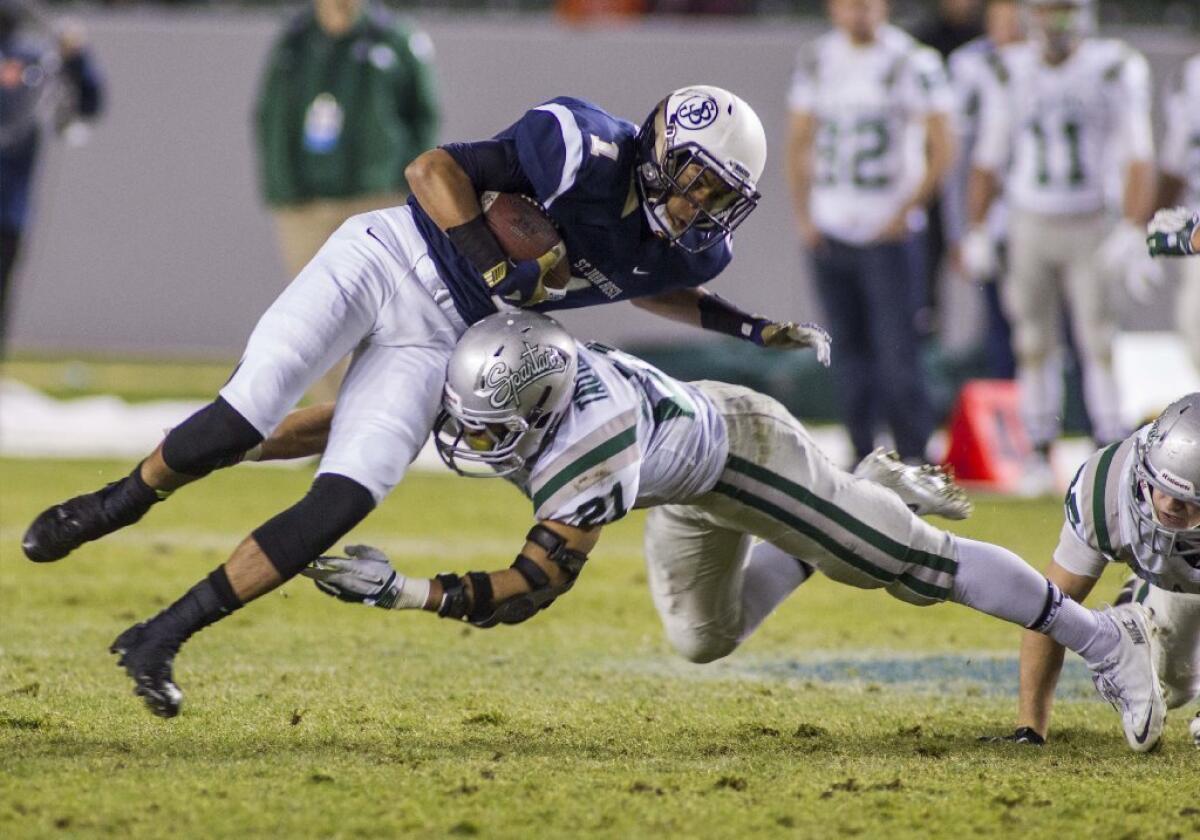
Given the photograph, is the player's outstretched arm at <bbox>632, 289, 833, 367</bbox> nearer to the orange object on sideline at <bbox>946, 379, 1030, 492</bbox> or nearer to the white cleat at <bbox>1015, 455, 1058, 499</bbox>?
the white cleat at <bbox>1015, 455, 1058, 499</bbox>

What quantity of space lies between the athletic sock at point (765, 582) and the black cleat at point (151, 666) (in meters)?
1.51

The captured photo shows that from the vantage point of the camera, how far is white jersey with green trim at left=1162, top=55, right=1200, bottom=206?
7.94 m

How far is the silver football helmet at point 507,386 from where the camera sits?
382 cm

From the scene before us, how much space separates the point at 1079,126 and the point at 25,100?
5.86 metres

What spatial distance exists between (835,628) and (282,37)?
14.6 feet

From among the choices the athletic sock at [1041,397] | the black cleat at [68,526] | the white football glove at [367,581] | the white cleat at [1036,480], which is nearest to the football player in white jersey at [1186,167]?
the athletic sock at [1041,397]

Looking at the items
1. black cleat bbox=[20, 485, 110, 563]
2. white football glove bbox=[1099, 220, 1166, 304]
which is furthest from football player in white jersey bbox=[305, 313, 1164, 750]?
white football glove bbox=[1099, 220, 1166, 304]

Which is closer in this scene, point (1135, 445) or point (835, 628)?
point (1135, 445)

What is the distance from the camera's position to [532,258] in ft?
13.5

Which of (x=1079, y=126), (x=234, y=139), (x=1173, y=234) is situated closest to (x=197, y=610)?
(x=1173, y=234)

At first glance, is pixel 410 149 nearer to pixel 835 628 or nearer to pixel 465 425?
pixel 835 628

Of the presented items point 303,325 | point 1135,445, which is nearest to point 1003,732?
point 1135,445

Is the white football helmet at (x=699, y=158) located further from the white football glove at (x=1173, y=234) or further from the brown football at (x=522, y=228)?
the white football glove at (x=1173, y=234)

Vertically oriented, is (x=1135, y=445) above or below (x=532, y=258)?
below
